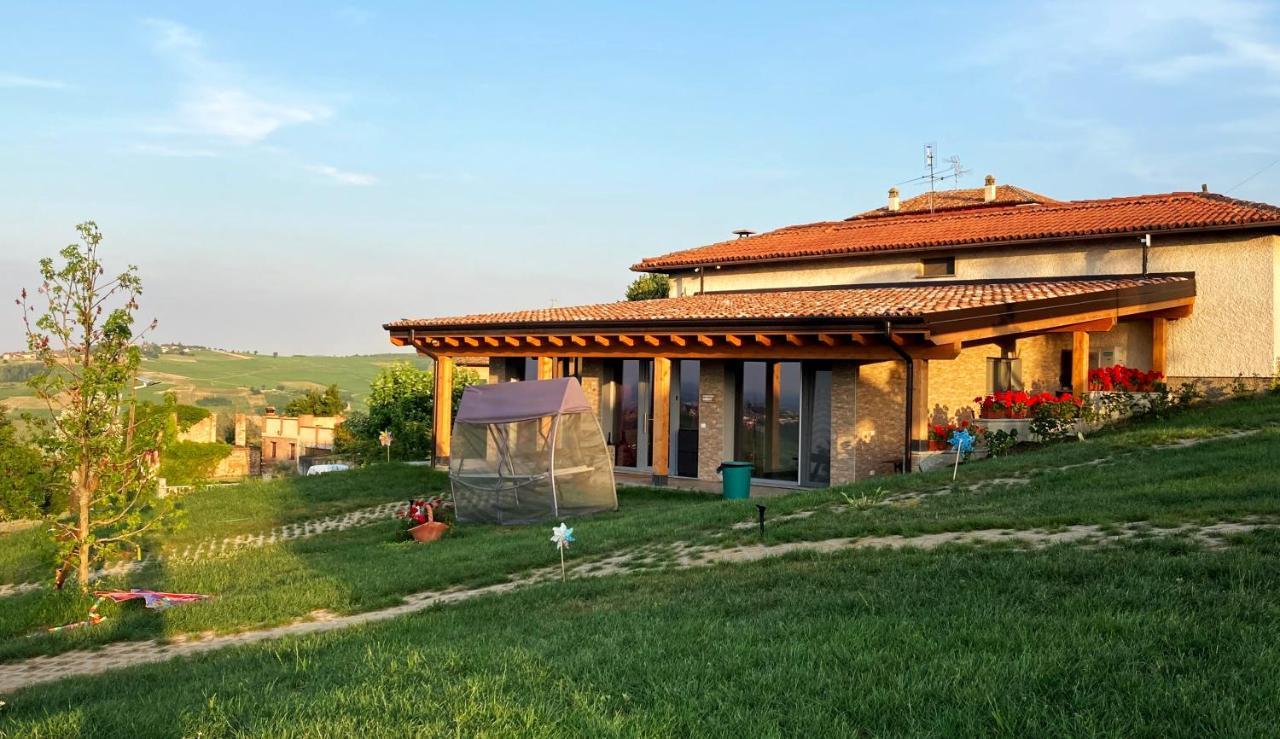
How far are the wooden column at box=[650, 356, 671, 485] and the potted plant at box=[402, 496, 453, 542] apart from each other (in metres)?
5.04

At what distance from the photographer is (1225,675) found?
183 inches

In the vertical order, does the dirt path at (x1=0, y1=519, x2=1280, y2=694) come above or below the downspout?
below

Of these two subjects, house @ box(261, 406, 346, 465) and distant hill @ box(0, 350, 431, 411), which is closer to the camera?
house @ box(261, 406, 346, 465)

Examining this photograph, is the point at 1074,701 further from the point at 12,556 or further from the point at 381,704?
the point at 12,556

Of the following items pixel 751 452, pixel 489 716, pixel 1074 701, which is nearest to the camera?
pixel 1074 701

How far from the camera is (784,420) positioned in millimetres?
19672

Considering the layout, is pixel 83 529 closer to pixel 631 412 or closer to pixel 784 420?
pixel 784 420

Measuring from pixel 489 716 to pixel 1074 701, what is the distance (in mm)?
2595

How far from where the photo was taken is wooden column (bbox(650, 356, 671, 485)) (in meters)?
20.1

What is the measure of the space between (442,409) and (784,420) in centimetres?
869

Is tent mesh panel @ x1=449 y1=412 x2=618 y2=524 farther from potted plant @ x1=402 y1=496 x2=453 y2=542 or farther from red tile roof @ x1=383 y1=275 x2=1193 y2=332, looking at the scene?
red tile roof @ x1=383 y1=275 x2=1193 y2=332

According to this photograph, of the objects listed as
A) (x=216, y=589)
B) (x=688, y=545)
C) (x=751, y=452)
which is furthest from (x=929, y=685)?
(x=751, y=452)

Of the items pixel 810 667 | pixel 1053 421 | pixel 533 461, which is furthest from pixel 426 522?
pixel 810 667

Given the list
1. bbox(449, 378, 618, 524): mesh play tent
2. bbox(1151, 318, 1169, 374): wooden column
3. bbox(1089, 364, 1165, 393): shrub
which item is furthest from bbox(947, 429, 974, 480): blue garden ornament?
bbox(1151, 318, 1169, 374): wooden column
